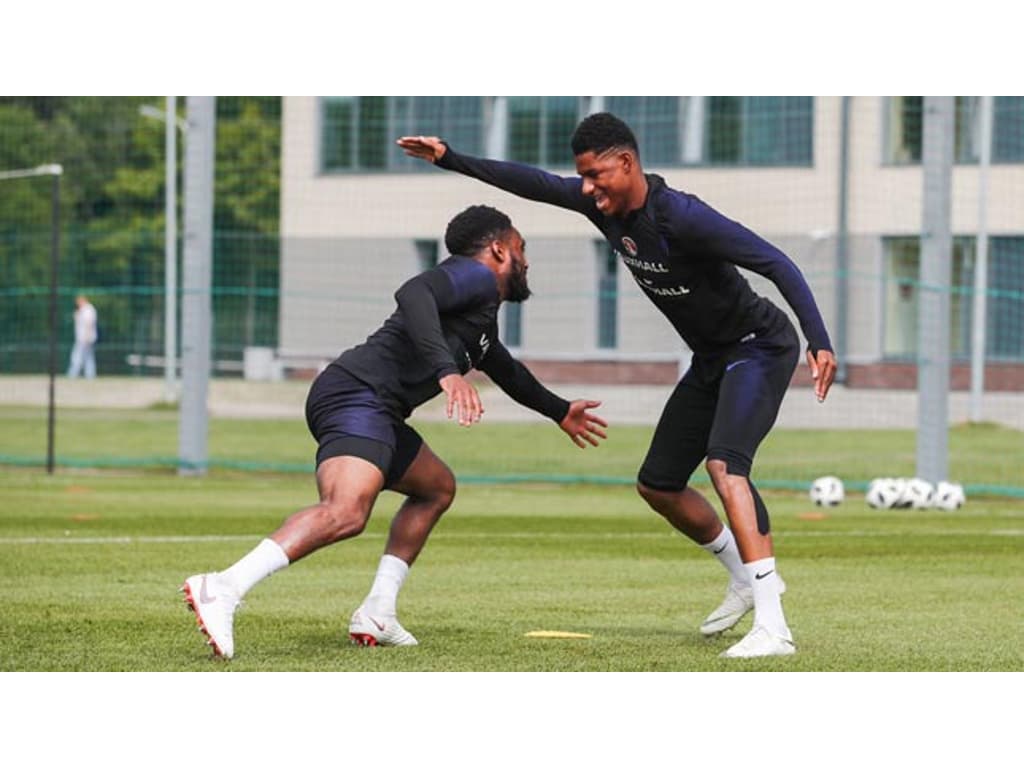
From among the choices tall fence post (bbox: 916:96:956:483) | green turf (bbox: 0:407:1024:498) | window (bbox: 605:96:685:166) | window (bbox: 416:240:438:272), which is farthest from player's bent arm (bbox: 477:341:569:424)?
window (bbox: 605:96:685:166)

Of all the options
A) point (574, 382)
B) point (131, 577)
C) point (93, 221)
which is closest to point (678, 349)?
point (574, 382)

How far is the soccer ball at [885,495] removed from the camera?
1877cm

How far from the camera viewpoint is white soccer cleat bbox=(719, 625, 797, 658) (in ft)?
26.4

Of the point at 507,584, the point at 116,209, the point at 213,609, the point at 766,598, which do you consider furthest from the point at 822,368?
the point at 116,209

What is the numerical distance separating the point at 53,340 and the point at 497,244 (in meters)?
13.8

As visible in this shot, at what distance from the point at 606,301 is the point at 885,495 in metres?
17.3

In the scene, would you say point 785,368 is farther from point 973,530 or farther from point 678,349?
point 678,349

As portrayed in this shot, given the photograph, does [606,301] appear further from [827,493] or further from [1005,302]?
[827,493]

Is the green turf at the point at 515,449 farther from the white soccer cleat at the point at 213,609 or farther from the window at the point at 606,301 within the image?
the white soccer cleat at the point at 213,609

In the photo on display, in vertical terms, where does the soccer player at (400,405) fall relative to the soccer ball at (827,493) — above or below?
above

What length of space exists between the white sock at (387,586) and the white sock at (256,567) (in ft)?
2.49

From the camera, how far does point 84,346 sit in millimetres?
38094

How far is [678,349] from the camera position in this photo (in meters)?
33.3

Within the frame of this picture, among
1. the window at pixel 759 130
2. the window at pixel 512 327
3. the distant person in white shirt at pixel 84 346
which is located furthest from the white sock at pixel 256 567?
the window at pixel 759 130
